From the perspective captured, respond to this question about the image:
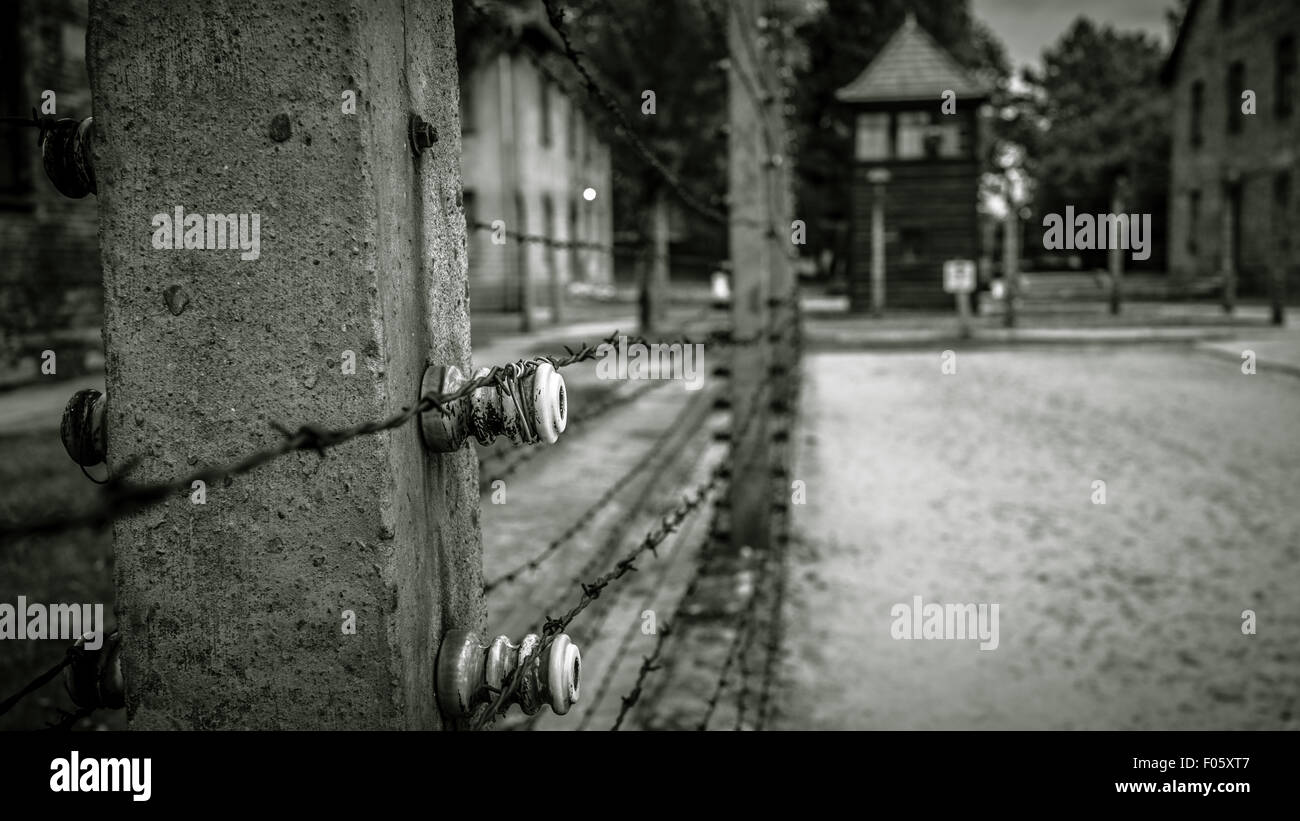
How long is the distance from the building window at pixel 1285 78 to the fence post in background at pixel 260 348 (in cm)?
3104

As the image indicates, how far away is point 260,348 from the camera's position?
1.29 meters

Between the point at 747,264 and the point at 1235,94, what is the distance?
3069 centimetres

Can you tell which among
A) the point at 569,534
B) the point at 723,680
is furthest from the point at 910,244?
A: the point at 723,680

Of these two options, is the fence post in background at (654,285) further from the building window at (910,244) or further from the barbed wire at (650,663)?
the barbed wire at (650,663)

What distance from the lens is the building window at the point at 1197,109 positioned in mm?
34062

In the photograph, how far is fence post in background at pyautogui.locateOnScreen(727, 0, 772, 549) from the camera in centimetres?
557

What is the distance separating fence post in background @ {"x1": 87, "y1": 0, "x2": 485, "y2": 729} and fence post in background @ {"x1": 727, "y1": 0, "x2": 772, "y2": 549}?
13.6ft

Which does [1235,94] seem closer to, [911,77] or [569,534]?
[911,77]

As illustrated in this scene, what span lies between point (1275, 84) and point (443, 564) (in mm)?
31777

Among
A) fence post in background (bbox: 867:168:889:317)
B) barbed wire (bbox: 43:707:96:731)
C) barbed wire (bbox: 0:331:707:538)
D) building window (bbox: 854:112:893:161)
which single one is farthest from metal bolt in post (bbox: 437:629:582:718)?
building window (bbox: 854:112:893:161)

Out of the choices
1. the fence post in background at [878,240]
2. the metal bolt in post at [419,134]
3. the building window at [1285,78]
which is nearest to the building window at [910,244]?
the fence post in background at [878,240]

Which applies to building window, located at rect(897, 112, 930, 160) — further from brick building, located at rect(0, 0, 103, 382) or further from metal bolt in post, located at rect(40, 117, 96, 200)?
metal bolt in post, located at rect(40, 117, 96, 200)

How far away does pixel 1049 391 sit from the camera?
1277 cm
